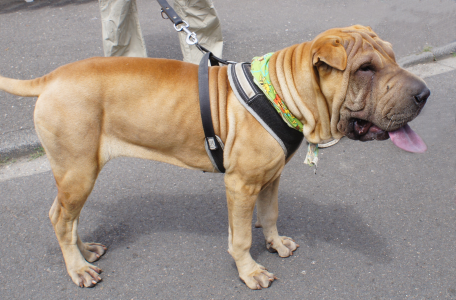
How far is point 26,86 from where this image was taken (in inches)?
92.9

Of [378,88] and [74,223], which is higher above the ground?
[378,88]

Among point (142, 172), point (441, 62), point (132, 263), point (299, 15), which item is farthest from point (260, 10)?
point (132, 263)

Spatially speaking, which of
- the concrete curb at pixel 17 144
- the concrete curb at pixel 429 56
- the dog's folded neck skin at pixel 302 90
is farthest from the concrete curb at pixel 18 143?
the concrete curb at pixel 429 56

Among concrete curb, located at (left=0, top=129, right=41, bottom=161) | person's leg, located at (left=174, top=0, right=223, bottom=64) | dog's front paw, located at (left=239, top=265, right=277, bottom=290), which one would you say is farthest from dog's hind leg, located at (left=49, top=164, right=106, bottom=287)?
person's leg, located at (left=174, top=0, right=223, bottom=64)

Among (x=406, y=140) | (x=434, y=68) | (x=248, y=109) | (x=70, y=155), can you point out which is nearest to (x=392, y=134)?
(x=406, y=140)

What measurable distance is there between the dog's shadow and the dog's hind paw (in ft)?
0.29

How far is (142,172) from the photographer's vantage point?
3672 mm

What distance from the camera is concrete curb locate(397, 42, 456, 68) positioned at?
16.7ft

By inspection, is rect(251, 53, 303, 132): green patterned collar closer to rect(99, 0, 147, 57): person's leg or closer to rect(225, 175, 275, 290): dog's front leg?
rect(225, 175, 275, 290): dog's front leg

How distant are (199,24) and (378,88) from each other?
330 cm

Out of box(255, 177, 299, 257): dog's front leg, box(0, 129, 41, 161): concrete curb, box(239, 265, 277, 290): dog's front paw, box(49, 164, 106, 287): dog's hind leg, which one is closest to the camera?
box(49, 164, 106, 287): dog's hind leg

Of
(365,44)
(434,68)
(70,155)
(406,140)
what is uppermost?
(365,44)

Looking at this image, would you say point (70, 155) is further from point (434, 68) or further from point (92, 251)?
point (434, 68)

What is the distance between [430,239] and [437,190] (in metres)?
0.62
